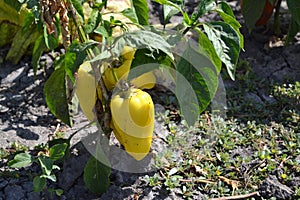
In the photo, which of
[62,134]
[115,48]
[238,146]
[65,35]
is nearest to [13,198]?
[62,134]

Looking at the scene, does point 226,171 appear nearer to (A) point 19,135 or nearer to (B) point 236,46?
(B) point 236,46

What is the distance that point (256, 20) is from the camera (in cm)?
273

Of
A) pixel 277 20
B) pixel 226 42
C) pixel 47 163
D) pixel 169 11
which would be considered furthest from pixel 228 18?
pixel 277 20

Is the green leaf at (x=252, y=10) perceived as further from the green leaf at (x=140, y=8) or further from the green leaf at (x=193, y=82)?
the green leaf at (x=193, y=82)

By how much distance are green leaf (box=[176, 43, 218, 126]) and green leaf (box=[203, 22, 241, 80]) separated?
0.08m

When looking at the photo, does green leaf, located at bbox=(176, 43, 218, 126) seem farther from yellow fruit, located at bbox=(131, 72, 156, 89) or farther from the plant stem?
the plant stem

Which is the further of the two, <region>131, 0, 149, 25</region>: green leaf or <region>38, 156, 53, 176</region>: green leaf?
<region>131, 0, 149, 25</region>: green leaf

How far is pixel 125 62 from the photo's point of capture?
1.91 metres

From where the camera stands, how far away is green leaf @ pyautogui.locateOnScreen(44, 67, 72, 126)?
6.09 ft

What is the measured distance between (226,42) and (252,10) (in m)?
0.99

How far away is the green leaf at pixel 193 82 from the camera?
5.91ft

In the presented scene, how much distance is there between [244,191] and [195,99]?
1.50 feet

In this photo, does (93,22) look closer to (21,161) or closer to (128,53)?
(128,53)

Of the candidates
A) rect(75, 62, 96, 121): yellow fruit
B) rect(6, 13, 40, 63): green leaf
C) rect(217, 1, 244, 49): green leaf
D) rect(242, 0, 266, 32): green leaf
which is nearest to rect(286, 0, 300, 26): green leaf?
rect(242, 0, 266, 32): green leaf
